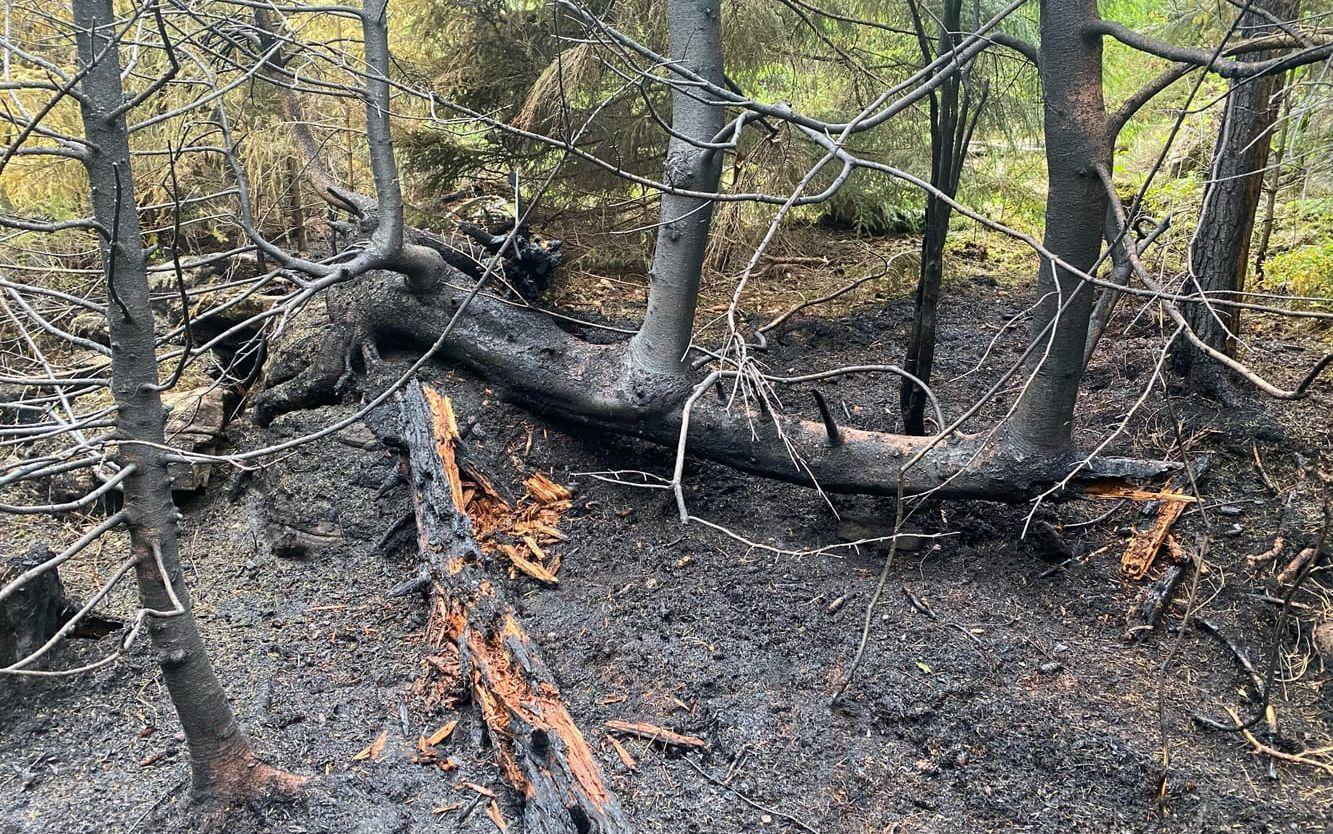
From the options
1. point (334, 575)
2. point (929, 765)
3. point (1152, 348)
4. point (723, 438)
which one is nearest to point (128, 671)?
point (334, 575)

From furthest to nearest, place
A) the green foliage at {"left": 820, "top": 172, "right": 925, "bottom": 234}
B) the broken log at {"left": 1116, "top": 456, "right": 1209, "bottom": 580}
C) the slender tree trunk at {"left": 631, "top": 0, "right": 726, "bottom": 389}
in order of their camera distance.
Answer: the green foliage at {"left": 820, "top": 172, "right": 925, "bottom": 234} < the slender tree trunk at {"left": 631, "top": 0, "right": 726, "bottom": 389} < the broken log at {"left": 1116, "top": 456, "right": 1209, "bottom": 580}

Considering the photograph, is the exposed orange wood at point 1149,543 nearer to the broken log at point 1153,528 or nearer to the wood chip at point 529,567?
the broken log at point 1153,528

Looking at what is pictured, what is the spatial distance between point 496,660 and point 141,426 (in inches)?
54.3

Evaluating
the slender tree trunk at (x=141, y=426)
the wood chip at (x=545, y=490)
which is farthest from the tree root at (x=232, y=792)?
the wood chip at (x=545, y=490)

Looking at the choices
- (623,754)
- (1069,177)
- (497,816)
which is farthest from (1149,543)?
(497,816)

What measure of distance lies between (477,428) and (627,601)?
1338 millimetres

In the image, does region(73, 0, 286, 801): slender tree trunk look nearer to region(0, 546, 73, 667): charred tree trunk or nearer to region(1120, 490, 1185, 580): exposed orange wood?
region(0, 546, 73, 667): charred tree trunk

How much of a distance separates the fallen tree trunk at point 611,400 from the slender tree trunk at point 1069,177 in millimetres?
348

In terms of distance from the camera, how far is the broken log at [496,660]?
8.03 feet

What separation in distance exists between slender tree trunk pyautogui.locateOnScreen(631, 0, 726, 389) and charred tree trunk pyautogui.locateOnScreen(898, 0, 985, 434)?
945 millimetres

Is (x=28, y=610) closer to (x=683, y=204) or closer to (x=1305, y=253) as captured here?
(x=683, y=204)

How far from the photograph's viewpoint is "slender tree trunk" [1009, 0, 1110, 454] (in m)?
3.00

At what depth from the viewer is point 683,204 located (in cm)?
396

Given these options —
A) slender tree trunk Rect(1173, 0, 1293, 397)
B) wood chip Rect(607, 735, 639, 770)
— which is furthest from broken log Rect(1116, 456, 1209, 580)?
wood chip Rect(607, 735, 639, 770)
